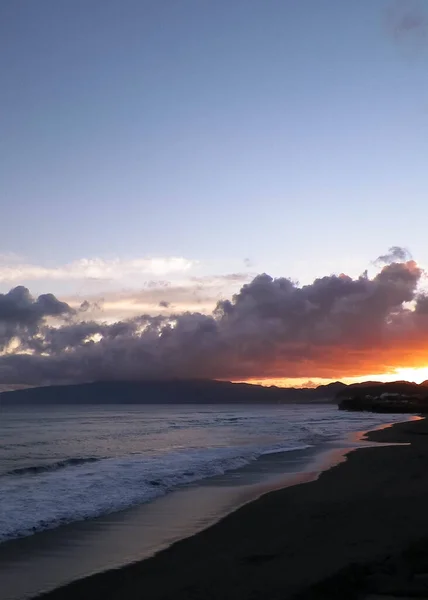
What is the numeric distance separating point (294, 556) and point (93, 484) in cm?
1166

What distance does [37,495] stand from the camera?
58.2ft

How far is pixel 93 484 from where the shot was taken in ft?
65.3

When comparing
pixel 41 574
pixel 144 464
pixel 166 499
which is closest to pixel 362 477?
pixel 166 499

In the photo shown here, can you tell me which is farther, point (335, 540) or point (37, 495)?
point (37, 495)

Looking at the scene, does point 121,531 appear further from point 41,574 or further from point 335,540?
point 335,540

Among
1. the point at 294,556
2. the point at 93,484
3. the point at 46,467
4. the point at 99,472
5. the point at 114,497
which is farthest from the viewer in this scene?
the point at 46,467

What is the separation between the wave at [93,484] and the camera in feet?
47.6

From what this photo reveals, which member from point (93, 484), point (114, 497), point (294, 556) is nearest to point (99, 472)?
point (93, 484)

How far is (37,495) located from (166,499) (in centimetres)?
394

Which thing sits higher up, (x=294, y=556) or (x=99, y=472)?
(x=294, y=556)

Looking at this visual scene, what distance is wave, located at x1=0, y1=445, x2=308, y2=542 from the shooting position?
14.5 metres

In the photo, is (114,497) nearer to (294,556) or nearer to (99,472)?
(99,472)

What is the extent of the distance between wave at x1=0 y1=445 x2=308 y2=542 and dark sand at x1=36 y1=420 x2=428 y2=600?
12.8ft

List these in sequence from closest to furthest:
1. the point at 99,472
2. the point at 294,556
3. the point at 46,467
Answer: the point at 294,556 < the point at 99,472 < the point at 46,467
